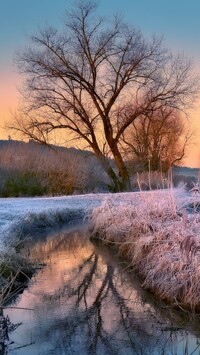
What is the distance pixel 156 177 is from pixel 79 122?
6.30 meters

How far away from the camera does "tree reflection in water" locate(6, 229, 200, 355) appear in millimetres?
6270

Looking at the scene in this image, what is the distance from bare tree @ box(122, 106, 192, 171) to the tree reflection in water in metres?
25.1

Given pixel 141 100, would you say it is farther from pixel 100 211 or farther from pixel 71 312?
pixel 71 312

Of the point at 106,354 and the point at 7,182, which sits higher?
the point at 7,182

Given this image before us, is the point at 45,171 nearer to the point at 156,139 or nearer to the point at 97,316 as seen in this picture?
the point at 156,139

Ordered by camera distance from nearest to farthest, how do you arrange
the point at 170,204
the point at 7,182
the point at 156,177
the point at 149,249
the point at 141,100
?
the point at 149,249 < the point at 170,204 < the point at 7,182 < the point at 141,100 < the point at 156,177

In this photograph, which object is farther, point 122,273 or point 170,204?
point 170,204

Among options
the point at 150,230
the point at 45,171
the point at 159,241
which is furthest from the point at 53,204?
the point at 159,241

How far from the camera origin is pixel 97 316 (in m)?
7.30

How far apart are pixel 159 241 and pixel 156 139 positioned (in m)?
27.8

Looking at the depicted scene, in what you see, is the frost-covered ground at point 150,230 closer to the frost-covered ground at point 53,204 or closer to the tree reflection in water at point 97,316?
the frost-covered ground at point 53,204

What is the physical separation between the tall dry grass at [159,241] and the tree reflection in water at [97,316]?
34 centimetres

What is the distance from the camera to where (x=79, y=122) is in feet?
95.5

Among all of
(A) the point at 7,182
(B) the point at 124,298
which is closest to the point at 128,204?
(B) the point at 124,298
